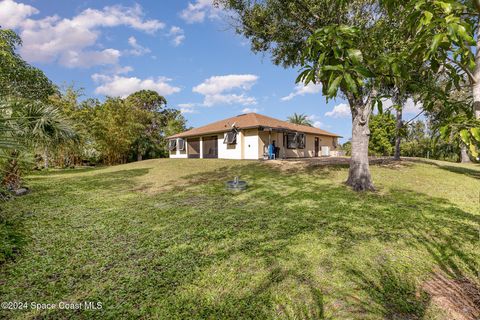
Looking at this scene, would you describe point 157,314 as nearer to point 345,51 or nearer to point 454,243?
point 345,51

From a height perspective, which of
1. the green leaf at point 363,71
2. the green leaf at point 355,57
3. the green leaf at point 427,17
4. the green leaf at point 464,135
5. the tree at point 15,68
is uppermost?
the tree at point 15,68

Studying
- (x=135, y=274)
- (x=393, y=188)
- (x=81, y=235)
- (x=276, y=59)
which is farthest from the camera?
(x=276, y=59)

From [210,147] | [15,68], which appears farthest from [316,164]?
[15,68]

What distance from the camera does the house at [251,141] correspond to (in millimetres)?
20391

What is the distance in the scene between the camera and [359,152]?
9117 millimetres

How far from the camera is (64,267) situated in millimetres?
3494

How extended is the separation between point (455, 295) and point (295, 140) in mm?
20847

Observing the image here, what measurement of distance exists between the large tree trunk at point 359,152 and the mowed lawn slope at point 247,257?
1.46 metres

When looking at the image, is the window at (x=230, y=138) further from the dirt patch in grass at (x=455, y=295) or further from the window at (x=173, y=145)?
the dirt patch in grass at (x=455, y=295)

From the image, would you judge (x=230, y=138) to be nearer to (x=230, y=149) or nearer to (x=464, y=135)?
(x=230, y=149)

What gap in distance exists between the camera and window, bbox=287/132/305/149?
22922mm

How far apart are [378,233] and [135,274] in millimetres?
4483

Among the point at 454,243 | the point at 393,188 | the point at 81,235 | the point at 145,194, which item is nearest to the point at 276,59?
the point at 393,188

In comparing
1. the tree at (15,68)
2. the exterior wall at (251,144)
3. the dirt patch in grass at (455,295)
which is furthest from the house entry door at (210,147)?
the dirt patch in grass at (455,295)
